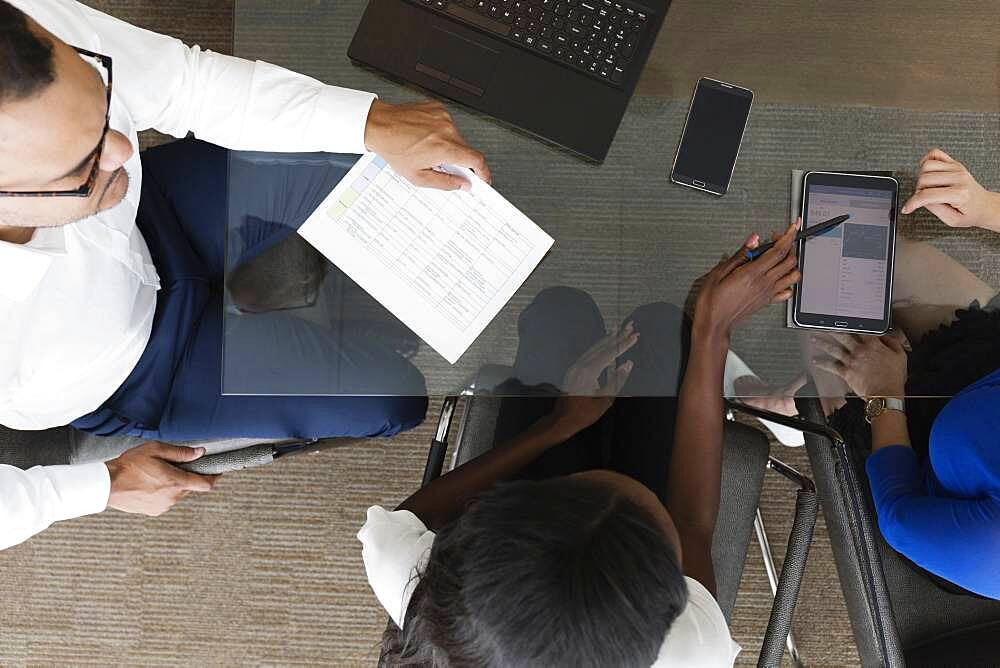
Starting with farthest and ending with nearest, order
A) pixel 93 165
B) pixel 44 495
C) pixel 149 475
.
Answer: pixel 149 475 < pixel 44 495 < pixel 93 165

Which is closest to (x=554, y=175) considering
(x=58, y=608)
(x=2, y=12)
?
(x=2, y=12)

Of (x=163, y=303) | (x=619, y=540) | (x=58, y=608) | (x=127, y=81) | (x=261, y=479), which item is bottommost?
(x=58, y=608)

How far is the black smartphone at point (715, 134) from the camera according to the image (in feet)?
3.34

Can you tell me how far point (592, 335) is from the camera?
1.03 m

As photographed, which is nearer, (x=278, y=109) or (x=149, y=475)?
(x=278, y=109)

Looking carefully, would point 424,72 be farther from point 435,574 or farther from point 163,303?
point 435,574

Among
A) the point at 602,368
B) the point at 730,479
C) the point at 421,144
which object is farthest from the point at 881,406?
the point at 421,144

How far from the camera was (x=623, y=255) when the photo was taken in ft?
3.38

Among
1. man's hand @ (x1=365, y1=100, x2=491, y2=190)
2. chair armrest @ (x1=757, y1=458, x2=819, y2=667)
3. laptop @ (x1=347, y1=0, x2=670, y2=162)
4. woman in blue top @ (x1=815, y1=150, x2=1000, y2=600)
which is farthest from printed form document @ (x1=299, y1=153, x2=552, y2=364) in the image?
chair armrest @ (x1=757, y1=458, x2=819, y2=667)

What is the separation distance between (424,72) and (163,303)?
547mm

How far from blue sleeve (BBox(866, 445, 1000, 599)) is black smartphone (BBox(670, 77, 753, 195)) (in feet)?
1.67

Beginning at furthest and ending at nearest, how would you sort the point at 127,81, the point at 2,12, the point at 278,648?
the point at 278,648, the point at 127,81, the point at 2,12

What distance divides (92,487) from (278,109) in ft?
2.11

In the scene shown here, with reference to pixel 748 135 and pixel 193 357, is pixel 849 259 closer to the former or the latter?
pixel 748 135
